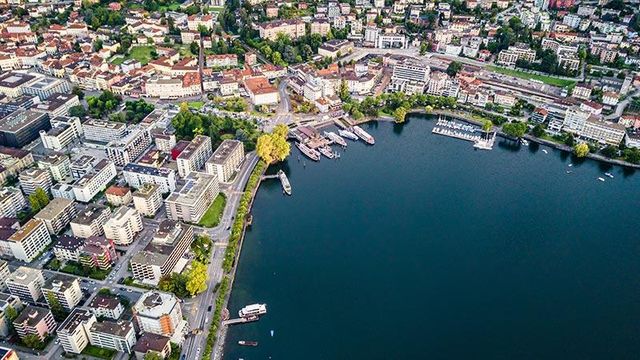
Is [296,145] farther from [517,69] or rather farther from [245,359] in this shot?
[517,69]

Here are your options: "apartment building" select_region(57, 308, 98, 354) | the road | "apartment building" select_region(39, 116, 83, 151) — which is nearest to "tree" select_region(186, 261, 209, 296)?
the road

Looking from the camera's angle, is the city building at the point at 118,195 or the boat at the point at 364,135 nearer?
the city building at the point at 118,195

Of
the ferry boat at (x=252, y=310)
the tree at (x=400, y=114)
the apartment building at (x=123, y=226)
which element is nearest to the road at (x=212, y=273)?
the ferry boat at (x=252, y=310)

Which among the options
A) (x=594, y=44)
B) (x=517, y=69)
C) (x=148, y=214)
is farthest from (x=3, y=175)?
(x=594, y=44)

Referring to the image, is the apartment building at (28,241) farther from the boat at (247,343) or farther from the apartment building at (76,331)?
the boat at (247,343)

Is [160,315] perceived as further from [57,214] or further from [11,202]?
[11,202]

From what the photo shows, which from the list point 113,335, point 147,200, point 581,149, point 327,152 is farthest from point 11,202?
point 581,149
